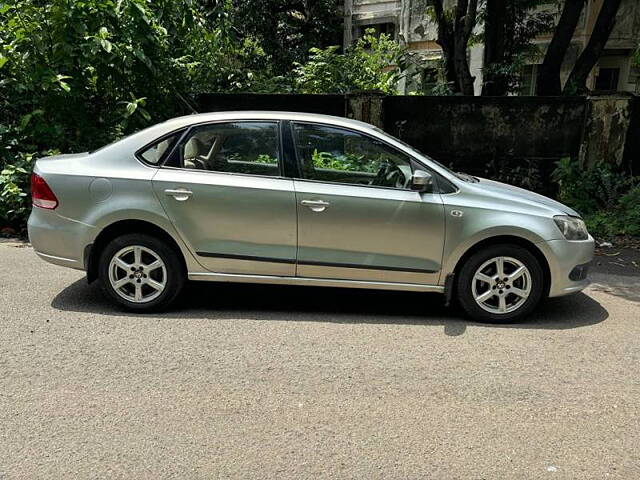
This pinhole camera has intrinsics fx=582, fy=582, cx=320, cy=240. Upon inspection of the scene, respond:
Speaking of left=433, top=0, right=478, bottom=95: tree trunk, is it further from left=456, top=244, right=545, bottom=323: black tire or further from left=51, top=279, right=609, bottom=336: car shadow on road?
left=456, top=244, right=545, bottom=323: black tire

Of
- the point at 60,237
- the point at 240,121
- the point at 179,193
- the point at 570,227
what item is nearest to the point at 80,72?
the point at 60,237

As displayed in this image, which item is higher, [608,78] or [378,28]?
[378,28]

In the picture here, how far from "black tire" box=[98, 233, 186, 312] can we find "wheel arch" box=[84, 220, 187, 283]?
0.04 meters

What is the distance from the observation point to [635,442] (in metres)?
3.15

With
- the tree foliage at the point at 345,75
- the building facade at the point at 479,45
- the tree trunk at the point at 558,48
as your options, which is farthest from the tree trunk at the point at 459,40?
the tree trunk at the point at 558,48

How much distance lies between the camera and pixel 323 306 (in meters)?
5.27

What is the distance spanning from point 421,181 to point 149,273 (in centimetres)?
237

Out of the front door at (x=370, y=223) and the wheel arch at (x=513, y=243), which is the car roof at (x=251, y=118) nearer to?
the front door at (x=370, y=223)

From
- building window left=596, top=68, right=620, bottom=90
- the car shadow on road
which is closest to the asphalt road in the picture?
the car shadow on road

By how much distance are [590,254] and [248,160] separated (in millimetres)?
3004

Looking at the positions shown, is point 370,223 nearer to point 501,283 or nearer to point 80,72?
point 501,283

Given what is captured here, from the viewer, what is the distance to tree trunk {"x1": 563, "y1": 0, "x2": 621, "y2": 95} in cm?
1191

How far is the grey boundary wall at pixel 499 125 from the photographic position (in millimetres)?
9500

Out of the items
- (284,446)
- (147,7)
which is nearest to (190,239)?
(284,446)
